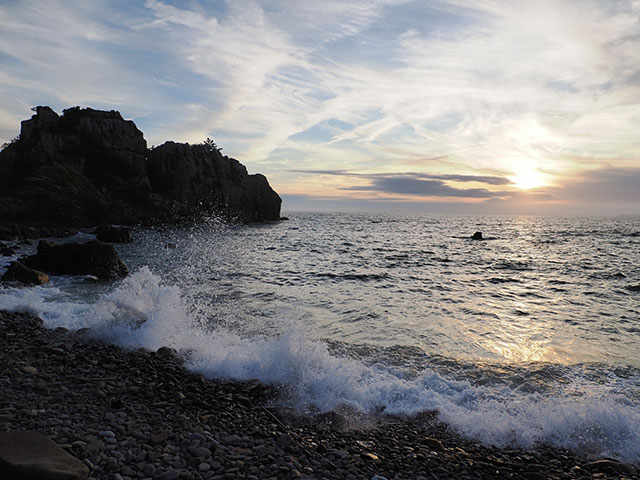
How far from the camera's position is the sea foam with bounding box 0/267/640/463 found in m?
6.99

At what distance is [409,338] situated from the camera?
40.3 feet

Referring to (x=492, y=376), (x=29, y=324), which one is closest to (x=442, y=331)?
(x=492, y=376)

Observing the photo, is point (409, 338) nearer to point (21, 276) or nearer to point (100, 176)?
point (21, 276)

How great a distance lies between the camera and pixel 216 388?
7.80 m

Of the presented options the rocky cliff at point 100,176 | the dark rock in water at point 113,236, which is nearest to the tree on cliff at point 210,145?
the rocky cliff at point 100,176

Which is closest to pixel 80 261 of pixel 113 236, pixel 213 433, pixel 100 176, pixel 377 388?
pixel 213 433

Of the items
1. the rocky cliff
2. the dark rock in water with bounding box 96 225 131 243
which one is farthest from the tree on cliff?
the dark rock in water with bounding box 96 225 131 243

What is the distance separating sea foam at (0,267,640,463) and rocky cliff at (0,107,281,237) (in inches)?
1335

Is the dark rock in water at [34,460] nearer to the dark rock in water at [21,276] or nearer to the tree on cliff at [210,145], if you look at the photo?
the dark rock in water at [21,276]

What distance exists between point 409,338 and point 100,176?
62.6 metres

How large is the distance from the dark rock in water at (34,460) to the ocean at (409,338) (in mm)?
4064

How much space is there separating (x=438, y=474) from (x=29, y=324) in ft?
37.0

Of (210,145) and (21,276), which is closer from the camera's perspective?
(21,276)

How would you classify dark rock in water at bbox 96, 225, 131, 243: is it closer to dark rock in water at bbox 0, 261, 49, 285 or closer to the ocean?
the ocean
